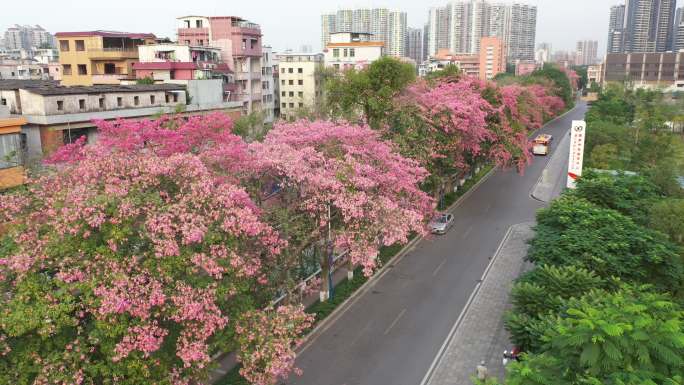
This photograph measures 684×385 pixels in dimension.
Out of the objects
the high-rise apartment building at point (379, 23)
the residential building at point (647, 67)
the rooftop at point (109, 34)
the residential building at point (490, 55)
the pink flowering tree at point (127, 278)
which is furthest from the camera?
the high-rise apartment building at point (379, 23)

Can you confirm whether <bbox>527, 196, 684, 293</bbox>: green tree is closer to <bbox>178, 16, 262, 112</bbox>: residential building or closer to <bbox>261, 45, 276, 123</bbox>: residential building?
<bbox>178, 16, 262, 112</bbox>: residential building

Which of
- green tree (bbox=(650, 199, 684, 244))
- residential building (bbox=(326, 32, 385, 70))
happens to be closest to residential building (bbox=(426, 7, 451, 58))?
residential building (bbox=(326, 32, 385, 70))

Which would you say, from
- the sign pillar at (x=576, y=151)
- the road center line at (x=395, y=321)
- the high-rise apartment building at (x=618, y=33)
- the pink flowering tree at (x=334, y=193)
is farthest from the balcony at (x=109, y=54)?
the high-rise apartment building at (x=618, y=33)

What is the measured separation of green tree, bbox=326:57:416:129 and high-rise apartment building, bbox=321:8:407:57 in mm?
135801

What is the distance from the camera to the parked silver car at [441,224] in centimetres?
3093

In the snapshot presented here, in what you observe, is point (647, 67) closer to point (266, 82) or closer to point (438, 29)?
point (438, 29)

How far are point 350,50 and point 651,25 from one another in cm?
12729

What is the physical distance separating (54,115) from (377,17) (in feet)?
490

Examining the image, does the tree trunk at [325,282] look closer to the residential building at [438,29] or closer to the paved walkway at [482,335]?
the paved walkway at [482,335]

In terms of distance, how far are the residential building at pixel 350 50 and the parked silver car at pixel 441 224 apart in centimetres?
5144

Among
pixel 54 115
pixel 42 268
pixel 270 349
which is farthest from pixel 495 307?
pixel 54 115

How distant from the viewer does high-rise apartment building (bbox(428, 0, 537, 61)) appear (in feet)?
558

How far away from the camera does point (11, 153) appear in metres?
21.0

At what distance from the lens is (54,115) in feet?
85.8
